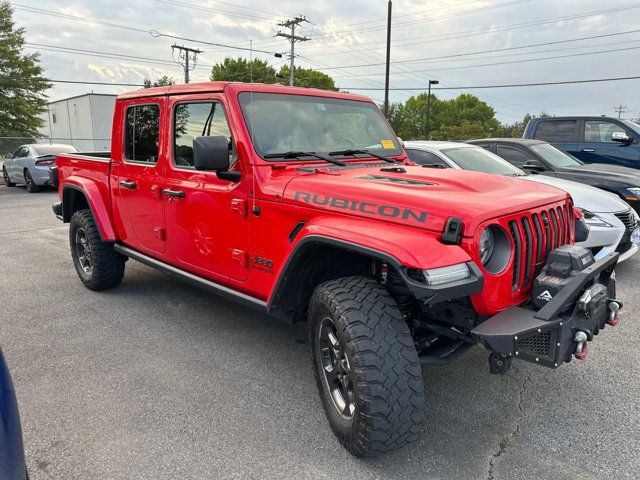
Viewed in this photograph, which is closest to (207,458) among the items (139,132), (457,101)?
(139,132)

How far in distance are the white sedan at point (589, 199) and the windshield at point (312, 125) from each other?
0.95 m

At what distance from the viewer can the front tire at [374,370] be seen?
88.7 inches

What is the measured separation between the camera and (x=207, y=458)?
2512 millimetres

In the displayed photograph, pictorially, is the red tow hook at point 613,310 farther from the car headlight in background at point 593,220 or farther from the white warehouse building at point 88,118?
the white warehouse building at point 88,118

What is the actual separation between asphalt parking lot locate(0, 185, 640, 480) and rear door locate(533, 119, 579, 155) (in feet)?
18.6

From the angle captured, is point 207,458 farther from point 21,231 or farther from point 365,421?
point 21,231

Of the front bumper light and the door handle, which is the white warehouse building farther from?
the front bumper light

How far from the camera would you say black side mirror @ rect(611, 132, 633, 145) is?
27.7 ft

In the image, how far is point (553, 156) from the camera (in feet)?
24.4

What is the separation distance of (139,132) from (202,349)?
78.6 inches

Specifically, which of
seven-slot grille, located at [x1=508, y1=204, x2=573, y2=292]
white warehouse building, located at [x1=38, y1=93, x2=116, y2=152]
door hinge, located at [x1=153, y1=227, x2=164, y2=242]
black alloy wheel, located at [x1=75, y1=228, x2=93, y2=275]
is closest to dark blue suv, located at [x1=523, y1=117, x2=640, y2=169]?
seven-slot grille, located at [x1=508, y1=204, x2=573, y2=292]

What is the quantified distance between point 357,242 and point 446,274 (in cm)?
45

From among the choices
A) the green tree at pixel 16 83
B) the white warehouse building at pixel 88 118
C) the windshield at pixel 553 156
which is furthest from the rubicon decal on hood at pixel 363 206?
the white warehouse building at pixel 88 118

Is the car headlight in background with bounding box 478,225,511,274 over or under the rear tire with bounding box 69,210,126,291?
over
